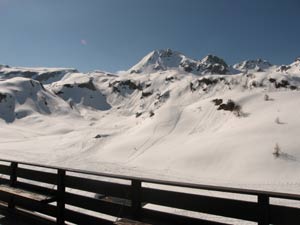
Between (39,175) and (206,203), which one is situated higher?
(206,203)

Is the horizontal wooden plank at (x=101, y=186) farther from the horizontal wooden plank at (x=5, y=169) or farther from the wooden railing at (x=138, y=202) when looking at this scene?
the horizontal wooden plank at (x=5, y=169)

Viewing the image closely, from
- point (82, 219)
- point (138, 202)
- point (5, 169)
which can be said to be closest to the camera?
point (138, 202)

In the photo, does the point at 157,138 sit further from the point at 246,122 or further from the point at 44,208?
the point at 44,208

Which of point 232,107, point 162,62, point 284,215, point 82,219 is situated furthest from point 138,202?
point 162,62

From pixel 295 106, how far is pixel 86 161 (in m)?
12.5

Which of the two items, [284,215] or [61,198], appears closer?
[284,215]

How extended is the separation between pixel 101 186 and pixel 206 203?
192 cm

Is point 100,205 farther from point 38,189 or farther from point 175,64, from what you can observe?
point 175,64

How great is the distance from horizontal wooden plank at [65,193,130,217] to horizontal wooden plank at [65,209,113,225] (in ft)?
0.45

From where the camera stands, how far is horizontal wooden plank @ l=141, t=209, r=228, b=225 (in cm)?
438

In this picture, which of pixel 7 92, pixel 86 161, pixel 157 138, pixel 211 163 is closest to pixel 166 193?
pixel 211 163

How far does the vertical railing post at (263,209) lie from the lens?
152 inches

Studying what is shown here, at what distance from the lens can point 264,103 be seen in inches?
849

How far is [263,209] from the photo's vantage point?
3.87m
